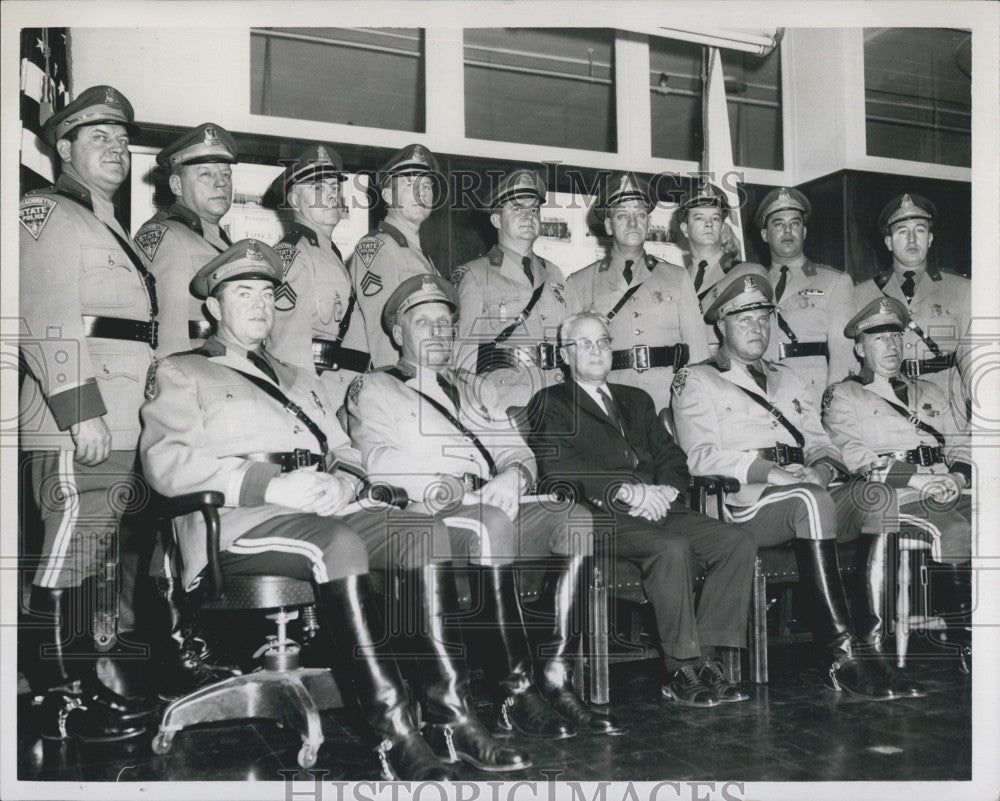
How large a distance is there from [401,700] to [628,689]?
1100mm

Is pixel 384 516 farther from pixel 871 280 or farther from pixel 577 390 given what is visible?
pixel 871 280

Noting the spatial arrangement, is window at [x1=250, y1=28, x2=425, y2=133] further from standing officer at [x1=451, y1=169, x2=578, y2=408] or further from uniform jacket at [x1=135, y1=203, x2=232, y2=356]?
uniform jacket at [x1=135, y1=203, x2=232, y2=356]

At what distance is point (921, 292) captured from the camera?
4.34 meters

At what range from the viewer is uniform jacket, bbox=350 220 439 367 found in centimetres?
362

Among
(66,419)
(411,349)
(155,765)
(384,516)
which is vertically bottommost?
(155,765)

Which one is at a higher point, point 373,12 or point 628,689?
point 373,12

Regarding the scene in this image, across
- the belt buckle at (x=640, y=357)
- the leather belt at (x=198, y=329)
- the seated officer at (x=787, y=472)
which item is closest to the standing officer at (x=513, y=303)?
the belt buckle at (x=640, y=357)

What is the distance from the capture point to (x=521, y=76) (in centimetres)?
474

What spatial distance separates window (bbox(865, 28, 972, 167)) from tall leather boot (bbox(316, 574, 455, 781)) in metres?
2.57

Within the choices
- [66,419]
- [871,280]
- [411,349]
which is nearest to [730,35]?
[871,280]

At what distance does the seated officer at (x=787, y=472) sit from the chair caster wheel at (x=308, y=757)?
172 cm

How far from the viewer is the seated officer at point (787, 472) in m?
3.43

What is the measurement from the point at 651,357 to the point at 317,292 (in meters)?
1.41

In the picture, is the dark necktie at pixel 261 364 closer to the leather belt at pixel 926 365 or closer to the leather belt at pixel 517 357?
the leather belt at pixel 517 357
